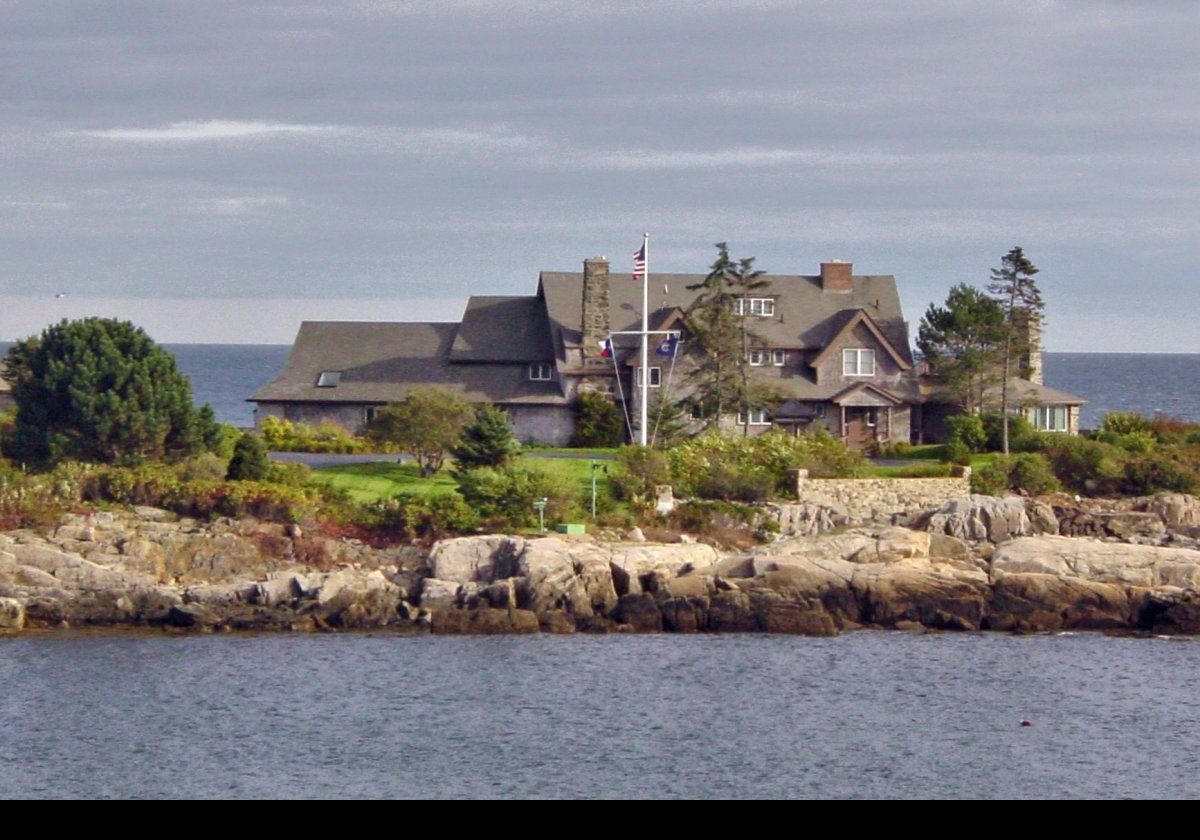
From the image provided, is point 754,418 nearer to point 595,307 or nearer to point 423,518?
point 595,307

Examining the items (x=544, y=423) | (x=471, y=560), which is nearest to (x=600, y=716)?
(x=471, y=560)

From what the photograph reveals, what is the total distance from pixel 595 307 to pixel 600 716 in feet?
104

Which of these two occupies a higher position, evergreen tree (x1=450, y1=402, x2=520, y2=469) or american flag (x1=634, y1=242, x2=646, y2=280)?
american flag (x1=634, y1=242, x2=646, y2=280)

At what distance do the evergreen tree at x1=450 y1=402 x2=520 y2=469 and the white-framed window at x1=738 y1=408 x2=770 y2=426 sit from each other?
41.3 ft

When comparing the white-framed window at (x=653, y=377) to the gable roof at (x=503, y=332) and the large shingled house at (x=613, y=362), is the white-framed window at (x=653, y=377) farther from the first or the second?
the gable roof at (x=503, y=332)

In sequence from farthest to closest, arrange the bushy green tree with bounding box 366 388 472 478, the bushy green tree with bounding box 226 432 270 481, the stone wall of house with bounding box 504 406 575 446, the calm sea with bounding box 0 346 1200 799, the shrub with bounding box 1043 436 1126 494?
1. the stone wall of house with bounding box 504 406 575 446
2. the shrub with bounding box 1043 436 1126 494
3. the bushy green tree with bounding box 366 388 472 478
4. the bushy green tree with bounding box 226 432 270 481
5. the calm sea with bounding box 0 346 1200 799

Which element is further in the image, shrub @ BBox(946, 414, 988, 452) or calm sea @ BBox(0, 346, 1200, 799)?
shrub @ BBox(946, 414, 988, 452)

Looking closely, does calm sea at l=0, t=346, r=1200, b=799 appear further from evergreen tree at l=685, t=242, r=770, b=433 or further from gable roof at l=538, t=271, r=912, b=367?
gable roof at l=538, t=271, r=912, b=367

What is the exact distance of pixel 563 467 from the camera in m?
47.9

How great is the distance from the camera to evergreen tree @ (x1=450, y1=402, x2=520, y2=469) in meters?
44.3

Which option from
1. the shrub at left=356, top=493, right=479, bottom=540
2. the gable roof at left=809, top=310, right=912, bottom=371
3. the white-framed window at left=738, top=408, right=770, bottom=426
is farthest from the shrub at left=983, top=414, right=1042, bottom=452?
the shrub at left=356, top=493, right=479, bottom=540

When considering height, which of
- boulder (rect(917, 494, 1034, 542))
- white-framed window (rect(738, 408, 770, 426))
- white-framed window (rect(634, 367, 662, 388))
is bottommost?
boulder (rect(917, 494, 1034, 542))

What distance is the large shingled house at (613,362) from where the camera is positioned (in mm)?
57250

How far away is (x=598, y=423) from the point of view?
5644 centimetres
